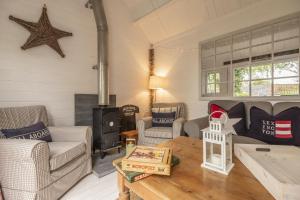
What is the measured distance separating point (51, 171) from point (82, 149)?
Answer: 1.41 ft

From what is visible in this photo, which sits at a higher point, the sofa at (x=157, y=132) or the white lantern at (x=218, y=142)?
the white lantern at (x=218, y=142)

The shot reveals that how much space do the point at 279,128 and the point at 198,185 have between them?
1490mm

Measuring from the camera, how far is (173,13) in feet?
10.5

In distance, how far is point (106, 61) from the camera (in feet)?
9.37

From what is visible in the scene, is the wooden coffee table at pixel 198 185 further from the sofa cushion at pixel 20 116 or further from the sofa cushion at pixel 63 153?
the sofa cushion at pixel 20 116

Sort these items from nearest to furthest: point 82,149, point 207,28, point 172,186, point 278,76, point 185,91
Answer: point 172,186
point 82,149
point 278,76
point 207,28
point 185,91

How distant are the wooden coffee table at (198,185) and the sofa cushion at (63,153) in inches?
30.8

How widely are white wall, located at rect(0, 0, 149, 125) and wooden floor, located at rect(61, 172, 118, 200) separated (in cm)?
113

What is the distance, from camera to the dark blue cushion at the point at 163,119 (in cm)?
290

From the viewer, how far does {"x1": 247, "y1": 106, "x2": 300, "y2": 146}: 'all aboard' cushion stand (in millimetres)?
1730

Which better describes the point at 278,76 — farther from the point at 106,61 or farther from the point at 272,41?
the point at 106,61

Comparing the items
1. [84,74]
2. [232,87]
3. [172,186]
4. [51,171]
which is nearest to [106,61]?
[84,74]

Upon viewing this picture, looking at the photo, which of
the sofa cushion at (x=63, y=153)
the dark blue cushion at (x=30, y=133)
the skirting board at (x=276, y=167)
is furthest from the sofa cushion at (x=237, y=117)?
the dark blue cushion at (x=30, y=133)

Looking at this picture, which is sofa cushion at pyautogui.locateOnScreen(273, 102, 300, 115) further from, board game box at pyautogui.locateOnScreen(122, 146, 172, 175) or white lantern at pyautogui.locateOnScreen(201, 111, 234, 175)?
board game box at pyautogui.locateOnScreen(122, 146, 172, 175)
